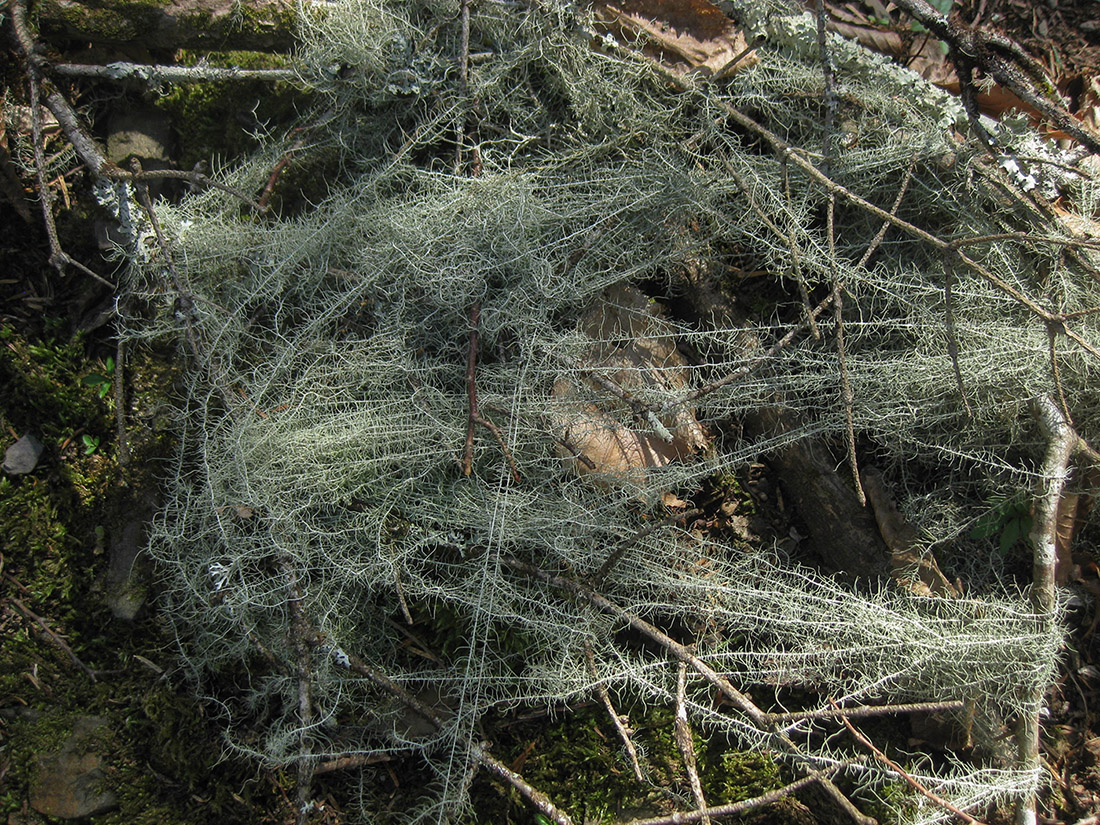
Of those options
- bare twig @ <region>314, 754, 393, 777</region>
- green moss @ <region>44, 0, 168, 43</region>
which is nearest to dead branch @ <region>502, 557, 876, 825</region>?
bare twig @ <region>314, 754, 393, 777</region>

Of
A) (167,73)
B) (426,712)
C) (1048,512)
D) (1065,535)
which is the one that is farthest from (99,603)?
(1065,535)

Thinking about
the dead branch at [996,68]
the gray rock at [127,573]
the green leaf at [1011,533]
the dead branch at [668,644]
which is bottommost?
the gray rock at [127,573]

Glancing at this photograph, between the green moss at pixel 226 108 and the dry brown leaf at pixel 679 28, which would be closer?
the green moss at pixel 226 108

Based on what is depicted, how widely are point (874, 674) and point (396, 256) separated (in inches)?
73.3

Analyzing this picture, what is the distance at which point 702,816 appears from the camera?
66.6 inches

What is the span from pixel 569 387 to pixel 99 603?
1601 millimetres

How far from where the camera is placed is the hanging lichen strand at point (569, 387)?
1.89m

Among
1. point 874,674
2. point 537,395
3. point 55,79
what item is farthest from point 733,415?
point 55,79

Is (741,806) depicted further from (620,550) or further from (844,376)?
(844,376)

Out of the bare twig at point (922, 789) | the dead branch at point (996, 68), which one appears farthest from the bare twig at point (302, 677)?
the dead branch at point (996, 68)

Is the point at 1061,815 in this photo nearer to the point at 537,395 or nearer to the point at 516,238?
the point at 537,395

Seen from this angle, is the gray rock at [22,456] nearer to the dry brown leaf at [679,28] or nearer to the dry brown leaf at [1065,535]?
the dry brown leaf at [679,28]

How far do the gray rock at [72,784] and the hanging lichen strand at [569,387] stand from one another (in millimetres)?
413

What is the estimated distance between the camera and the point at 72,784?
194cm
